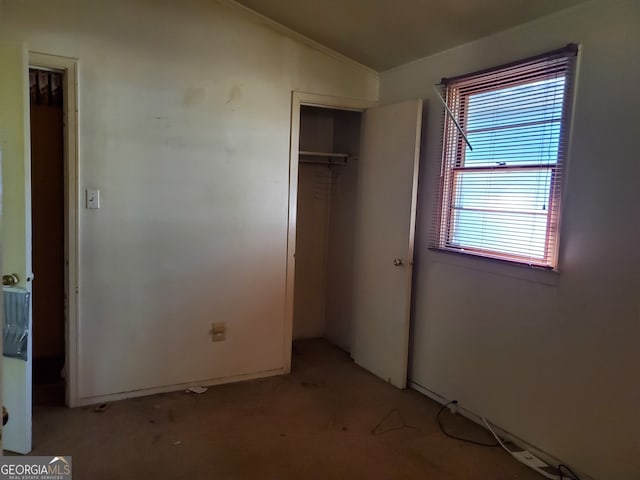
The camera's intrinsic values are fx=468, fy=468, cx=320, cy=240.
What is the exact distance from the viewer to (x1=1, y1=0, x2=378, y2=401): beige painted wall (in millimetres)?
2771

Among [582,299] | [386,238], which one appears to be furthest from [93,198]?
[582,299]

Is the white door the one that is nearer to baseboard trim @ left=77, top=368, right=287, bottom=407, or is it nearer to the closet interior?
the closet interior

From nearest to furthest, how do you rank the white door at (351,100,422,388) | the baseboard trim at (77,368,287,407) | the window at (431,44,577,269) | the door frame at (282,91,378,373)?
the window at (431,44,577,269) → the baseboard trim at (77,368,287,407) → the white door at (351,100,422,388) → the door frame at (282,91,378,373)

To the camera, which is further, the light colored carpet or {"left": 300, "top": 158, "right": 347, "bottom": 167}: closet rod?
{"left": 300, "top": 158, "right": 347, "bottom": 167}: closet rod

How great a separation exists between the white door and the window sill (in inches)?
9.3

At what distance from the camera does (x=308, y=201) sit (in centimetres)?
429

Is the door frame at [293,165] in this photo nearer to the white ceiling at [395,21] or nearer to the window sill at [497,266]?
the white ceiling at [395,21]

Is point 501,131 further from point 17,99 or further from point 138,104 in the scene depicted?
point 17,99

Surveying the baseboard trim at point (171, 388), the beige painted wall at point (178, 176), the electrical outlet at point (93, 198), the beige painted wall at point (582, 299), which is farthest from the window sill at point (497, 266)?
the electrical outlet at point (93, 198)

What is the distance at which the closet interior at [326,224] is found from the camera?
412cm

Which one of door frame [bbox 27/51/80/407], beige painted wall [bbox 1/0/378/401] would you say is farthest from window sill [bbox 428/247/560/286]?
door frame [bbox 27/51/80/407]

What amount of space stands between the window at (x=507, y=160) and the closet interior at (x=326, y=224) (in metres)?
1.17

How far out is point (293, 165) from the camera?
3381mm

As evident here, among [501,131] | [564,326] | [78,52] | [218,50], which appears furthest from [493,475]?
[78,52]
